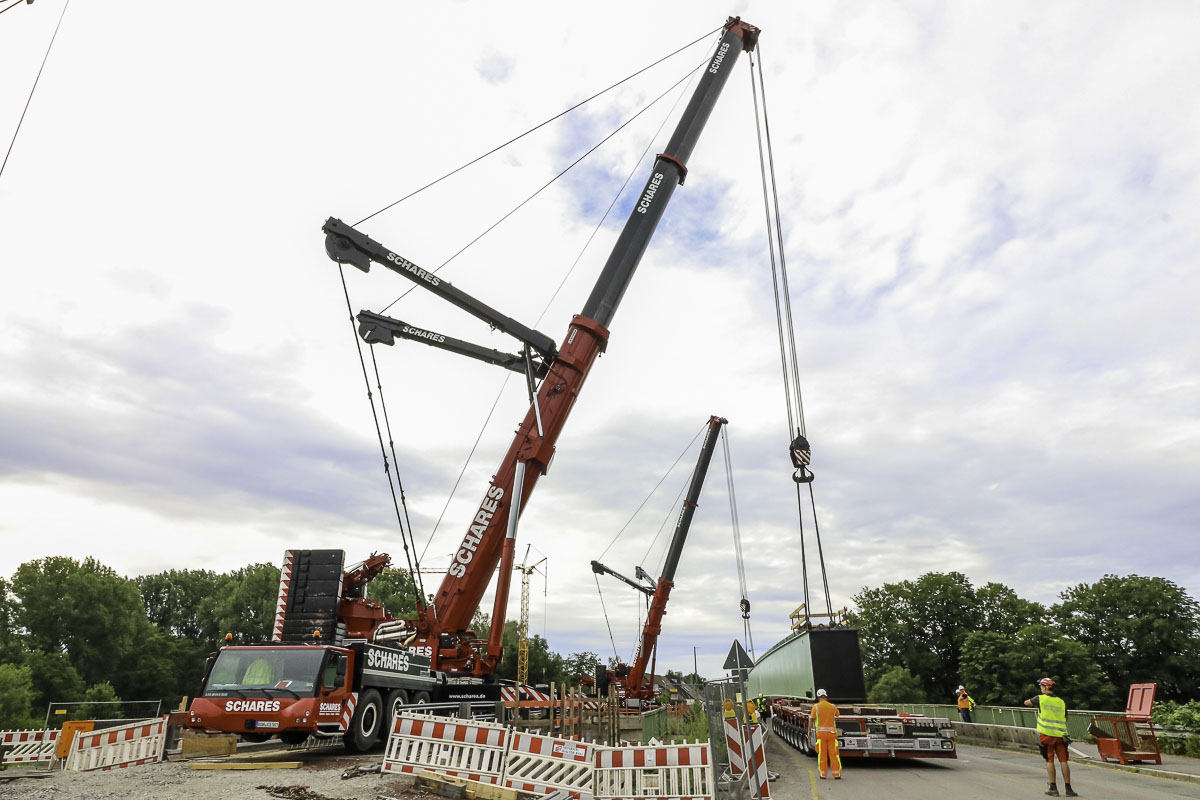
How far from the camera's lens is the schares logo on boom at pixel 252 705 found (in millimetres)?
11564

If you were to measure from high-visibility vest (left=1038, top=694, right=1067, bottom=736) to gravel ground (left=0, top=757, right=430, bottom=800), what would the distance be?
832cm

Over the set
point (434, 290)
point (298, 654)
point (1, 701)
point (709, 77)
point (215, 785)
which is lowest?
point (1, 701)

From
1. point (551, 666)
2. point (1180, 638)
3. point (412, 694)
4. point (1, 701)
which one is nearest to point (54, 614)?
point (1, 701)

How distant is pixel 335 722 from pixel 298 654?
125 cm

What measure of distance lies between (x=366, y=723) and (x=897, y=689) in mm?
46041

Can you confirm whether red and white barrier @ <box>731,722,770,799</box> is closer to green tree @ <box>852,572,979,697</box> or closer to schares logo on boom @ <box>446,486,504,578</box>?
schares logo on boom @ <box>446,486,504,578</box>

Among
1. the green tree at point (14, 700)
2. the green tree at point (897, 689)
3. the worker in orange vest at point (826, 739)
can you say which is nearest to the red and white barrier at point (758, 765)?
the worker in orange vest at point (826, 739)

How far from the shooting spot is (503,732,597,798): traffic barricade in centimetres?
857

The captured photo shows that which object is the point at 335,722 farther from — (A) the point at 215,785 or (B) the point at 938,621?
(B) the point at 938,621

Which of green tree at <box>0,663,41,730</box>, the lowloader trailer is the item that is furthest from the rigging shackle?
green tree at <box>0,663,41,730</box>

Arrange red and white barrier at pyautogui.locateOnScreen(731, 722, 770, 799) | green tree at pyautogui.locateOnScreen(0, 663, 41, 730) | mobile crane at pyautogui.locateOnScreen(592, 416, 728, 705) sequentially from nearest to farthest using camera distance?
red and white barrier at pyautogui.locateOnScreen(731, 722, 770, 799)
mobile crane at pyautogui.locateOnScreen(592, 416, 728, 705)
green tree at pyautogui.locateOnScreen(0, 663, 41, 730)

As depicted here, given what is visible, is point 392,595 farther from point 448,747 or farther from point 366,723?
point 448,747

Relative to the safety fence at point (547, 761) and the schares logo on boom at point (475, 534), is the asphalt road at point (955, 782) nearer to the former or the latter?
the safety fence at point (547, 761)

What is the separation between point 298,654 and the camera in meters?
12.1
